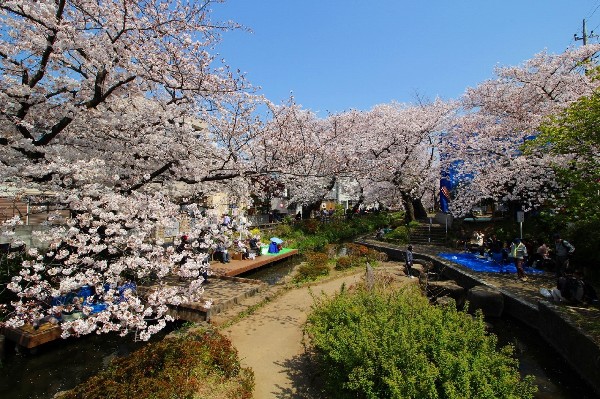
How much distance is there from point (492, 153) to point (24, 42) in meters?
22.9

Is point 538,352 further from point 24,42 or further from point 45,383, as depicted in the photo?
point 24,42

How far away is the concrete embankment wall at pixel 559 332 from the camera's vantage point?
24.6 ft

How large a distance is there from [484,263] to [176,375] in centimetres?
1631

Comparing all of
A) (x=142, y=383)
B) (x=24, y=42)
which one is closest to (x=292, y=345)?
(x=142, y=383)

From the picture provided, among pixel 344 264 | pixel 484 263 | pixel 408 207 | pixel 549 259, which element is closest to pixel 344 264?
pixel 344 264

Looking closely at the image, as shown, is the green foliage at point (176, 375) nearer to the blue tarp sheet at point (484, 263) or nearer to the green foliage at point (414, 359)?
the green foliage at point (414, 359)

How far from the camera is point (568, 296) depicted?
399 inches

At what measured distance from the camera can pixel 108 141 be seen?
28.0ft

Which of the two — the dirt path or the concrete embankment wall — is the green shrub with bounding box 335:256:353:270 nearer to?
the concrete embankment wall

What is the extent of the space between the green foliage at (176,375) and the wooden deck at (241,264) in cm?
852

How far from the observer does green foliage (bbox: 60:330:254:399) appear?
534cm

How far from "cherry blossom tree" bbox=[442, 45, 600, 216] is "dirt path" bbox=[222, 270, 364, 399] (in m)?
14.5

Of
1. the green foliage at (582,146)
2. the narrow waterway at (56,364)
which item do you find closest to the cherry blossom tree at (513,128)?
the green foliage at (582,146)

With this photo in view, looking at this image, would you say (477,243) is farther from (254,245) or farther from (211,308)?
(211,308)
